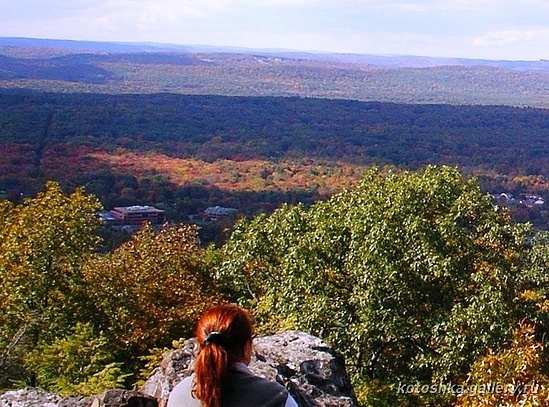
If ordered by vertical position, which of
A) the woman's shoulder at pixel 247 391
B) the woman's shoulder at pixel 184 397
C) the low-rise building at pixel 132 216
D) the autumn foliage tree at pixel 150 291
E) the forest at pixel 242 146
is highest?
the woman's shoulder at pixel 247 391

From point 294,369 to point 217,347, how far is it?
12.2 feet

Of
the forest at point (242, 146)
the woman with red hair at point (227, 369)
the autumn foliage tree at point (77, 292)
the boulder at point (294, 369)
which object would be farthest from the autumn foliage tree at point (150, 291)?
the forest at point (242, 146)

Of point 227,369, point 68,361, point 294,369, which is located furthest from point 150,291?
point 227,369

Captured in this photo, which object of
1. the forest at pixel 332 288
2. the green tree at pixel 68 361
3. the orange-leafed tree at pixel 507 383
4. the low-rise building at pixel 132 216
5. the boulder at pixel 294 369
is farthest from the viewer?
the low-rise building at pixel 132 216

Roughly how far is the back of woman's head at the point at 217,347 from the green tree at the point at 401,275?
7.44 metres

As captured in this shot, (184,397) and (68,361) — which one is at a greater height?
(184,397)

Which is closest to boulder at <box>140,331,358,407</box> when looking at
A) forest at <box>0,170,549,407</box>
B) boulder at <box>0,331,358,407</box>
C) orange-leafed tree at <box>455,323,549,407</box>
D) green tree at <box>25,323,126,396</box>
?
boulder at <box>0,331,358,407</box>

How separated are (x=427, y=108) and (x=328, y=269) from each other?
13870 cm

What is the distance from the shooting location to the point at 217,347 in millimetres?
3084

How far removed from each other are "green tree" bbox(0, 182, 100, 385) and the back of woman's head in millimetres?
9293

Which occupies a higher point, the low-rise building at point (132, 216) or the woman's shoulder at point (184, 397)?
the woman's shoulder at point (184, 397)

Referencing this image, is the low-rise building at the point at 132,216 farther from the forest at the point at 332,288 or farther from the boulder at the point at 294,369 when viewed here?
the boulder at the point at 294,369

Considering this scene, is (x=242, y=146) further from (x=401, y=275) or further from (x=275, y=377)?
(x=275, y=377)

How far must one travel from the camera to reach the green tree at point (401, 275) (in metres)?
10.3
